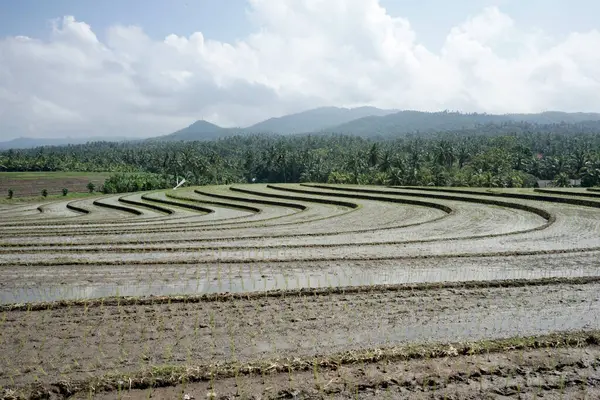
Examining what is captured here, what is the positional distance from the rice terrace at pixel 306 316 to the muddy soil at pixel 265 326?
0.05m

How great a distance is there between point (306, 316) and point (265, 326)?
111 centimetres

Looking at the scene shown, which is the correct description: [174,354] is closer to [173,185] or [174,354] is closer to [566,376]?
[566,376]

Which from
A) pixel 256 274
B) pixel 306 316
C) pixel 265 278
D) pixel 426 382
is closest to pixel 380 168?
pixel 256 274

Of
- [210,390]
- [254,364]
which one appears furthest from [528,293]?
[210,390]

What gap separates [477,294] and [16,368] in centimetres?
1093

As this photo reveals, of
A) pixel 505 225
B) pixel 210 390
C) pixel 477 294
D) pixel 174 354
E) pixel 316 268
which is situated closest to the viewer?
pixel 210 390

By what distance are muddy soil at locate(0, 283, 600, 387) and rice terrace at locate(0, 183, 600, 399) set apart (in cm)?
5

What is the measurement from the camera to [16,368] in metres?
8.36

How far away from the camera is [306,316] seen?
10.8 metres

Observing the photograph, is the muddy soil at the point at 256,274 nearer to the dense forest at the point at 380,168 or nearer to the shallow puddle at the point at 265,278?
the shallow puddle at the point at 265,278

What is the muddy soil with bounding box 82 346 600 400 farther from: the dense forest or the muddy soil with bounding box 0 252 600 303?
the dense forest

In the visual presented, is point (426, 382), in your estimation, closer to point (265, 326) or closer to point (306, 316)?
point (306, 316)

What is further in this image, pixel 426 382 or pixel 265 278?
pixel 265 278

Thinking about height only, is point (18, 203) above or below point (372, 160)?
below
